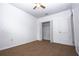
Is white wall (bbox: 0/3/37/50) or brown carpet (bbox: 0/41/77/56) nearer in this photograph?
brown carpet (bbox: 0/41/77/56)

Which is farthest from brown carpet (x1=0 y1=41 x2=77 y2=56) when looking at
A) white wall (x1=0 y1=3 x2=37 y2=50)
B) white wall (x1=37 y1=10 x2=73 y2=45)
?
white wall (x1=37 y1=10 x2=73 y2=45)

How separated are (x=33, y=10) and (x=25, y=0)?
25 centimetres

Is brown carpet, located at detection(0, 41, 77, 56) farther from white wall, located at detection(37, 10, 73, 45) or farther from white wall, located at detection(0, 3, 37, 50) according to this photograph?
white wall, located at detection(37, 10, 73, 45)

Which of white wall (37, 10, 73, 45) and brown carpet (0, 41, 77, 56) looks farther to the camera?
white wall (37, 10, 73, 45)

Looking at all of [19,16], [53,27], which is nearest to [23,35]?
[19,16]

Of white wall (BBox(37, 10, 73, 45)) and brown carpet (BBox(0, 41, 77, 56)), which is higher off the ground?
white wall (BBox(37, 10, 73, 45))

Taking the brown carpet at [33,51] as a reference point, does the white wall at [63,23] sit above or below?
above

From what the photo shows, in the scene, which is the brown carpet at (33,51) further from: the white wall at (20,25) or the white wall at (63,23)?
the white wall at (63,23)

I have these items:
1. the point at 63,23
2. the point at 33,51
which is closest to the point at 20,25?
the point at 33,51

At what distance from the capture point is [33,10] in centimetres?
87

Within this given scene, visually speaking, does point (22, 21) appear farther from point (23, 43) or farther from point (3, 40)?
point (3, 40)

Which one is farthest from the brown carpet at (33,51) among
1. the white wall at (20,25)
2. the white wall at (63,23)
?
the white wall at (63,23)

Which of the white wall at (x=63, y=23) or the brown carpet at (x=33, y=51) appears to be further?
the white wall at (x=63, y=23)

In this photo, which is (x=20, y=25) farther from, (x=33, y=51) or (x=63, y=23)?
(x=63, y=23)
